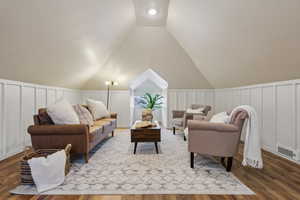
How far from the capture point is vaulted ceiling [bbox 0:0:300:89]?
2.38 metres

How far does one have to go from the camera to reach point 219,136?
7.95 ft

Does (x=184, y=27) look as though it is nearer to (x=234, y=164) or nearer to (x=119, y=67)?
(x=119, y=67)

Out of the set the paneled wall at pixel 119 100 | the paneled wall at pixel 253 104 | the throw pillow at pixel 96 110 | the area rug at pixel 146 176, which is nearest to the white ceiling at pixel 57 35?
the paneled wall at pixel 253 104

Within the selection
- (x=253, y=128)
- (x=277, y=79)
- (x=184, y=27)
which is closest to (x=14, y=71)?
(x=184, y=27)

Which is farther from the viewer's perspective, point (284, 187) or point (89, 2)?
point (89, 2)

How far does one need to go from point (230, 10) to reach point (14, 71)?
367cm

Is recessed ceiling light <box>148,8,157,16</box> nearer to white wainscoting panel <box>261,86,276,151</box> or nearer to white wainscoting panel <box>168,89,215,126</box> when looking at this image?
white wainscoting panel <box>168,89,215,126</box>

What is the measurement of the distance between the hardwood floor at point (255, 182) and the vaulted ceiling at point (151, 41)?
1.42 meters

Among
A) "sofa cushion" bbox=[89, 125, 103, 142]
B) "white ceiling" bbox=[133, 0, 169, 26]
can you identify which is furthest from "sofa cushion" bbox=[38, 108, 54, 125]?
"white ceiling" bbox=[133, 0, 169, 26]

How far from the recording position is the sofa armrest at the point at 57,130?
2.57 m

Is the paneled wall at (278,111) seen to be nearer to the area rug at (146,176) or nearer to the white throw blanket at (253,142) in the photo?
the white throw blanket at (253,142)

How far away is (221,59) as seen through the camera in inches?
163

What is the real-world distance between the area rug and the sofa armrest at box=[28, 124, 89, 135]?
1.74 ft

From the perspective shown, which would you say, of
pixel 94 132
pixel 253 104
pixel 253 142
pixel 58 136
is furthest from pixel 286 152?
pixel 58 136
